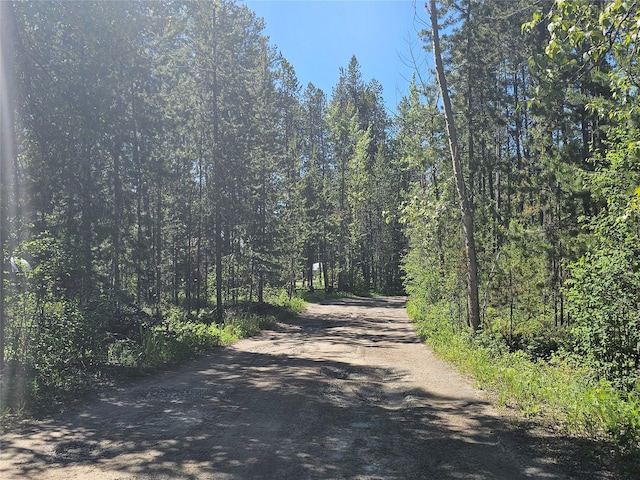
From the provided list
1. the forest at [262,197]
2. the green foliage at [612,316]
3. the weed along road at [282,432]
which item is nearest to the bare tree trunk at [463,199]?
the forest at [262,197]

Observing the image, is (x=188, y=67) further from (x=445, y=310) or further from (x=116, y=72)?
(x=445, y=310)

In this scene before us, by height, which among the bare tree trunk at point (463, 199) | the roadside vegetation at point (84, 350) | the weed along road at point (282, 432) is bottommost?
the weed along road at point (282, 432)

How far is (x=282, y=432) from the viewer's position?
18.2ft

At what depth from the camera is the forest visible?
685 cm

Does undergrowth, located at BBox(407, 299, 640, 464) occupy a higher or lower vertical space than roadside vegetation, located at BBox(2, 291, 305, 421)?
lower

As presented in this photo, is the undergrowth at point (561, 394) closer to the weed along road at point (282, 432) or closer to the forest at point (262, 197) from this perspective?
the forest at point (262, 197)

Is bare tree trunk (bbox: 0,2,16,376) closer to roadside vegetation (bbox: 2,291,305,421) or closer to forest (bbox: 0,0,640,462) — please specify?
forest (bbox: 0,0,640,462)

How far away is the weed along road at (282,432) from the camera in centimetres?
446

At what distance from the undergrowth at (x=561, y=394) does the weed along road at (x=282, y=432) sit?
0.49 meters

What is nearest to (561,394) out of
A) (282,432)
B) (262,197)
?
(282,432)

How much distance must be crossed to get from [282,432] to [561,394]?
13.6 feet

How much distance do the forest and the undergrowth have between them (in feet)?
0.12

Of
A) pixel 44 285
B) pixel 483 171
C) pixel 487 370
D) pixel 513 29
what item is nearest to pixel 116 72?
pixel 44 285

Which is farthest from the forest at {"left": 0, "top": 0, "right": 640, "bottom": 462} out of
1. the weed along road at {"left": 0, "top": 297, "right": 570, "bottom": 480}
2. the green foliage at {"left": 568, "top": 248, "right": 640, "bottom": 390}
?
the weed along road at {"left": 0, "top": 297, "right": 570, "bottom": 480}
